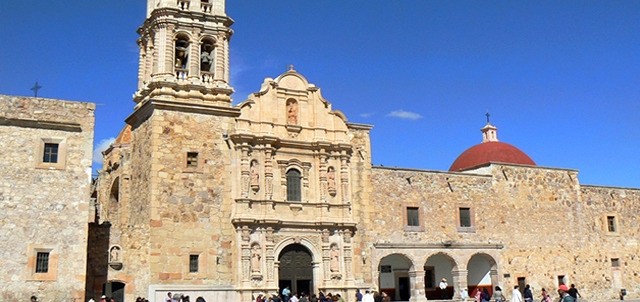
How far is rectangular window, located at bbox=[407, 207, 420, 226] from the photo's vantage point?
105 ft

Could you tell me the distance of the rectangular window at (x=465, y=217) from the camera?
3328 centimetres

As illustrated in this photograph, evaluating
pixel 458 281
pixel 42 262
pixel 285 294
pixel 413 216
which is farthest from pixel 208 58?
pixel 458 281

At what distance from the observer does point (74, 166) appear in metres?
23.7

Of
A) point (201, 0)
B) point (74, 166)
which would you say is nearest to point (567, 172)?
point (201, 0)

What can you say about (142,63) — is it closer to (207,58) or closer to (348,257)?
(207,58)

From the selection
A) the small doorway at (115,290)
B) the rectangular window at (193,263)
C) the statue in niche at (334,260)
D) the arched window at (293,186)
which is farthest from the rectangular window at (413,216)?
the small doorway at (115,290)

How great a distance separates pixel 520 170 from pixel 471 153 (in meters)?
6.87

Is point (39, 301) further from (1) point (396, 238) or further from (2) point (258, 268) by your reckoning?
(1) point (396, 238)

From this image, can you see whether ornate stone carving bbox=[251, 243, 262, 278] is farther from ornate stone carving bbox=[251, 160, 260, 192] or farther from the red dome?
the red dome

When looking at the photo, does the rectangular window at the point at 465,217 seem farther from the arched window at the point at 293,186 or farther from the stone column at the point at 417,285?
the arched window at the point at 293,186

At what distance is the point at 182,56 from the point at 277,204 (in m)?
7.17

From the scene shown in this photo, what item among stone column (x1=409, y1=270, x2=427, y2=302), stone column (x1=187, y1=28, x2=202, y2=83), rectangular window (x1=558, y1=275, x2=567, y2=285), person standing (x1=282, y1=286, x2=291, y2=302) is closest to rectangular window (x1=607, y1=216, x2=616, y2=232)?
rectangular window (x1=558, y1=275, x2=567, y2=285)

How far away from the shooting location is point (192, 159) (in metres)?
27.6

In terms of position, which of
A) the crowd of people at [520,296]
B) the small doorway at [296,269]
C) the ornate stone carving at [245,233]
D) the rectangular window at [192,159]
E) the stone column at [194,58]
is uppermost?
the stone column at [194,58]
